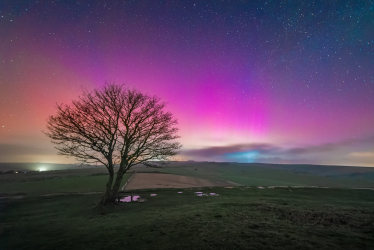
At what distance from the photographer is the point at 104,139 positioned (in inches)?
834

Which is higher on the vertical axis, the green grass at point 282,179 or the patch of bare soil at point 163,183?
the patch of bare soil at point 163,183

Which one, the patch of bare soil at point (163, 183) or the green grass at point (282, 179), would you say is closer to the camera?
the patch of bare soil at point (163, 183)

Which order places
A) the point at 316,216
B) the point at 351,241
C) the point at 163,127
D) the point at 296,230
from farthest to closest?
the point at 163,127 → the point at 316,216 → the point at 296,230 → the point at 351,241

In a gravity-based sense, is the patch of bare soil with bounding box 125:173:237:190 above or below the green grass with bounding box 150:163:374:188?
above

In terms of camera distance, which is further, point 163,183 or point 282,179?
point 282,179

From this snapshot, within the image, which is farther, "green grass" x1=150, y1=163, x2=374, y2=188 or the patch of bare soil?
"green grass" x1=150, y1=163, x2=374, y2=188

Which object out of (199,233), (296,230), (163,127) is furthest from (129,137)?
(296,230)

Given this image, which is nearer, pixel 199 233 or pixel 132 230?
pixel 199 233

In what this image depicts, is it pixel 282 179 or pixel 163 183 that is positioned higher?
pixel 163 183

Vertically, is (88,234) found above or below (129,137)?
below

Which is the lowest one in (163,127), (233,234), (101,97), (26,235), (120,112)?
(26,235)

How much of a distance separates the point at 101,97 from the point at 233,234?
19275 mm

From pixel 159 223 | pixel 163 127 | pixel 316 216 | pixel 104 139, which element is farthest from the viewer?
pixel 163 127

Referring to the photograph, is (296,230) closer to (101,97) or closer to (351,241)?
(351,241)
